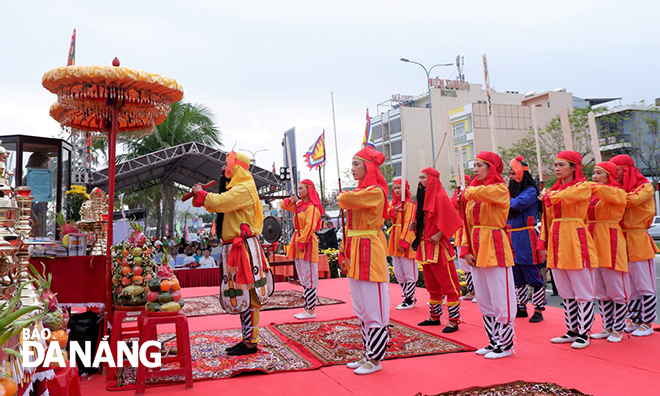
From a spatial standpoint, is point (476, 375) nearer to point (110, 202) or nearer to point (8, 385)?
point (8, 385)

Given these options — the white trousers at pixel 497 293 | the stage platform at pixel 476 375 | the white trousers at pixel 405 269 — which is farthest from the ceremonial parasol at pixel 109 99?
the white trousers at pixel 405 269

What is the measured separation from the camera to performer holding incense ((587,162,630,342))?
4.51m

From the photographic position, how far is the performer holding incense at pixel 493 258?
13.1ft

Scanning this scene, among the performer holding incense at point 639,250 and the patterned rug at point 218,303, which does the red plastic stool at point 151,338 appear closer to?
the patterned rug at point 218,303

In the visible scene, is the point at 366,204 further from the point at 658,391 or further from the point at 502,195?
the point at 658,391

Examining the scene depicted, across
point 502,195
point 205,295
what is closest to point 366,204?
point 502,195

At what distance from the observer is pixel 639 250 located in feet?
15.5

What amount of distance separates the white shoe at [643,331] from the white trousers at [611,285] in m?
0.35

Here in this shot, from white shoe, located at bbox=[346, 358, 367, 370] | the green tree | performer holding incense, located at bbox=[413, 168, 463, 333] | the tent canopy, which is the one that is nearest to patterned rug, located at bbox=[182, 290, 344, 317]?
performer holding incense, located at bbox=[413, 168, 463, 333]

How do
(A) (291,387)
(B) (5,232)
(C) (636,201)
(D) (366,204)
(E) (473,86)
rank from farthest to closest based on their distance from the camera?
(E) (473,86), (C) (636,201), (D) (366,204), (A) (291,387), (B) (5,232)

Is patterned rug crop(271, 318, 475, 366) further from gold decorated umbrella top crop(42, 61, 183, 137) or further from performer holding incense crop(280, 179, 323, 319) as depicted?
gold decorated umbrella top crop(42, 61, 183, 137)

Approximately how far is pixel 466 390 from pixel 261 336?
7.88 ft

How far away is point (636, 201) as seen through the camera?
15.2 ft

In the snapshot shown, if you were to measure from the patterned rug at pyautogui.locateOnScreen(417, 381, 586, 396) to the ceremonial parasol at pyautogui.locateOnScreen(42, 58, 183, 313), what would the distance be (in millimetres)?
2794
